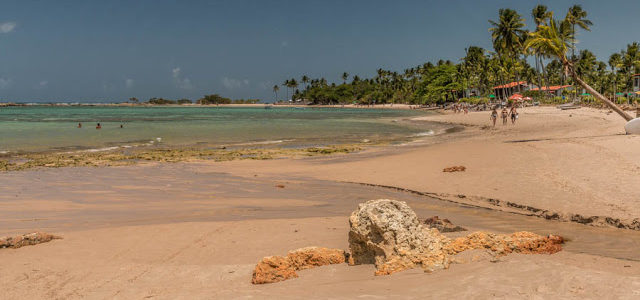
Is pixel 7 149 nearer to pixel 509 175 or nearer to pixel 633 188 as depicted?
pixel 509 175

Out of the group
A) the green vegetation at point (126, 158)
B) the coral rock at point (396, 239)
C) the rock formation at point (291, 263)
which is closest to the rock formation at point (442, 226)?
the coral rock at point (396, 239)

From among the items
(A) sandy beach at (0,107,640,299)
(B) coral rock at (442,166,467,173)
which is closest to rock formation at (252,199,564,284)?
(A) sandy beach at (0,107,640,299)

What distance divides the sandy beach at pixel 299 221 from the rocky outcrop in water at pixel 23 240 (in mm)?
138

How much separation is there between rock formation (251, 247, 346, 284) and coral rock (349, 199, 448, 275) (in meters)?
0.64

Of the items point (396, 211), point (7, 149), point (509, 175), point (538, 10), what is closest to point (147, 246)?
point (396, 211)

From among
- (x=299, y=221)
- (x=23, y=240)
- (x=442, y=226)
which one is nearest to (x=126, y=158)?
(x=23, y=240)

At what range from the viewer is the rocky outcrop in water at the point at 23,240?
6602 millimetres

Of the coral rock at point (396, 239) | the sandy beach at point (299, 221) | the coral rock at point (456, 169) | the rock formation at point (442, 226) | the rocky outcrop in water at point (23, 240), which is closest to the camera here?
the sandy beach at point (299, 221)

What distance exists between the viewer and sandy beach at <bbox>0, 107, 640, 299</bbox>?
4.47 meters

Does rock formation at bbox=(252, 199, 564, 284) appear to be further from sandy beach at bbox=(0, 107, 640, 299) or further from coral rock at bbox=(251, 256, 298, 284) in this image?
sandy beach at bbox=(0, 107, 640, 299)

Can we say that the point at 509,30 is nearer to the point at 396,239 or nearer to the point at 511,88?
the point at 511,88

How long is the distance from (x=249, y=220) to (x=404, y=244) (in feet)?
14.1

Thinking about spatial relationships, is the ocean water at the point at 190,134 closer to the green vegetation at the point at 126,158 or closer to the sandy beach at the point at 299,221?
the green vegetation at the point at 126,158

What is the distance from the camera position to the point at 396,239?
4816mm
